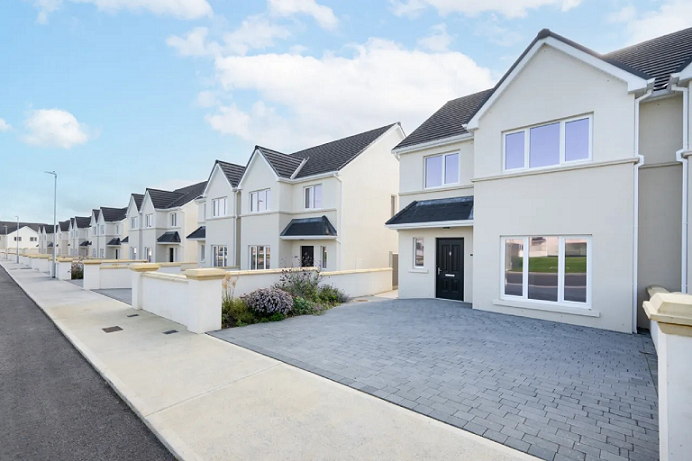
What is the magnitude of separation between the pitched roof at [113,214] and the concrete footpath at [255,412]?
166 feet

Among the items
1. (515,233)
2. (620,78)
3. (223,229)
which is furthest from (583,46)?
(223,229)

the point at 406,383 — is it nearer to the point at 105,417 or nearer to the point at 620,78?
the point at 105,417

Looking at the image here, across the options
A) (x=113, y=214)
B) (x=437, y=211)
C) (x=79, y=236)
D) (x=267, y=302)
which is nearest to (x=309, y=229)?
(x=437, y=211)

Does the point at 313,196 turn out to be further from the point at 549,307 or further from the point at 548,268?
the point at 549,307

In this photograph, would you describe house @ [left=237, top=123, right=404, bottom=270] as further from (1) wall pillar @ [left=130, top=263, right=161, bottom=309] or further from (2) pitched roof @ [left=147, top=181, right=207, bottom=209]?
(2) pitched roof @ [left=147, top=181, right=207, bottom=209]

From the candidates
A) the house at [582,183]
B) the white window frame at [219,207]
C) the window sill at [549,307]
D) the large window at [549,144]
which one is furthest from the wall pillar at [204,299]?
the white window frame at [219,207]

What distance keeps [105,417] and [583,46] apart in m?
13.4

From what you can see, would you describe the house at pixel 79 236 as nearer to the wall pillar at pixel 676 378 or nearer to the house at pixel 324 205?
the house at pixel 324 205

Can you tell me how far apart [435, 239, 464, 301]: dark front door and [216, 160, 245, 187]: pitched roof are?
1582 cm

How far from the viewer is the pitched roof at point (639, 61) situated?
27.9ft

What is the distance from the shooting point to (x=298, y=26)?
10328mm

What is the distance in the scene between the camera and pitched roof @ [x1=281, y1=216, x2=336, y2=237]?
16.8 m

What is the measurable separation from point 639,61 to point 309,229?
14652 mm

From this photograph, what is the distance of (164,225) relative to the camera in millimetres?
32844
